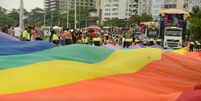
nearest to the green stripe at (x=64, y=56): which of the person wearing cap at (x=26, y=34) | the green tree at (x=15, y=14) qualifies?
the person wearing cap at (x=26, y=34)

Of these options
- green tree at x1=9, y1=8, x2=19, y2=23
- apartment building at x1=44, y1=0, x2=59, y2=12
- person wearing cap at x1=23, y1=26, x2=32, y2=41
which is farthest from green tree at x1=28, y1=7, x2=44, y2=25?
person wearing cap at x1=23, y1=26, x2=32, y2=41

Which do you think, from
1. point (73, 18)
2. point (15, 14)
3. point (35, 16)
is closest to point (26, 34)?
point (73, 18)

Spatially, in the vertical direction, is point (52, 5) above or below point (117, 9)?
above

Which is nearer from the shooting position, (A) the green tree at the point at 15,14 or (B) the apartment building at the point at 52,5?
(A) the green tree at the point at 15,14

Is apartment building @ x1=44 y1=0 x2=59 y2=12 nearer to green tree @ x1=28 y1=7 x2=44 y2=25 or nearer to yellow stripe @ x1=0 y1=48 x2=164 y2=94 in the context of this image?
green tree @ x1=28 y1=7 x2=44 y2=25

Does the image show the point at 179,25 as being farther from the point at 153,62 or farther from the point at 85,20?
the point at 85,20

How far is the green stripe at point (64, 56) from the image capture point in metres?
5.27

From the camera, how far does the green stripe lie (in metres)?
5.27

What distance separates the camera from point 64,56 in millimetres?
6059

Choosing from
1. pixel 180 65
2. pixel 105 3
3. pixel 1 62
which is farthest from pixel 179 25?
pixel 105 3

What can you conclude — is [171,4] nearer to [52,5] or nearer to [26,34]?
[26,34]

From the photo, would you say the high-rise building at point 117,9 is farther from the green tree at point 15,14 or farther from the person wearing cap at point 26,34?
the person wearing cap at point 26,34

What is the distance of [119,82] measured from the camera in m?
4.30

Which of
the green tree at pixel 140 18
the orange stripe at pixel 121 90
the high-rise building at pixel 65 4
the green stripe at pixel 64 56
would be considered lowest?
the orange stripe at pixel 121 90
